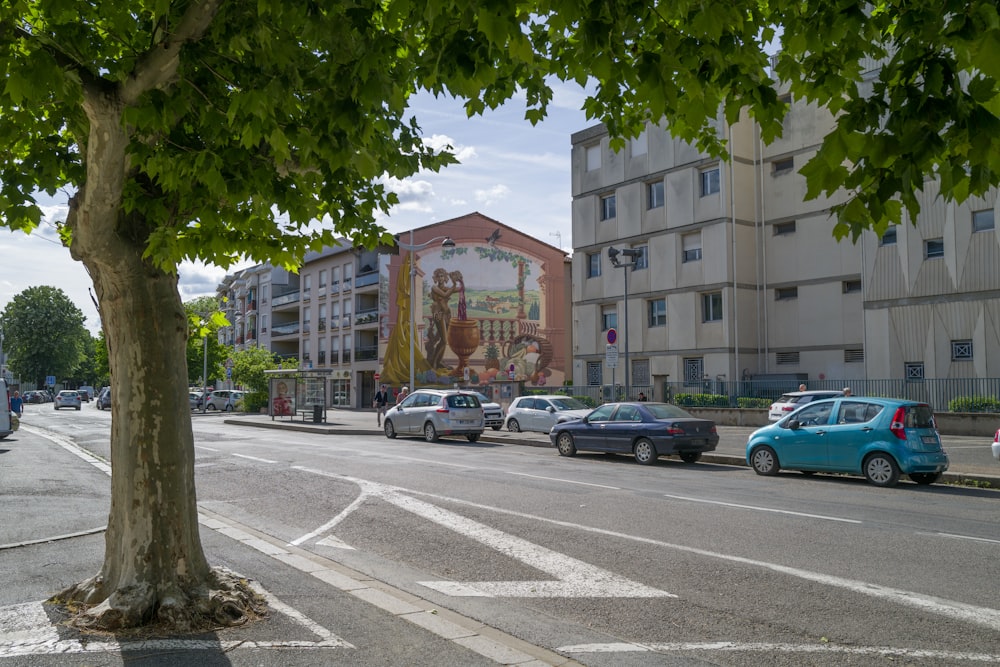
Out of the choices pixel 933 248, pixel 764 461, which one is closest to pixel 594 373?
pixel 933 248

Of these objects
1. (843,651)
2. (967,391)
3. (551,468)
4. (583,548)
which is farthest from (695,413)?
(843,651)

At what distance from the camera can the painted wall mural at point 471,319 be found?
56.3m

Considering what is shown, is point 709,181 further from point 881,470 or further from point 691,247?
point 881,470

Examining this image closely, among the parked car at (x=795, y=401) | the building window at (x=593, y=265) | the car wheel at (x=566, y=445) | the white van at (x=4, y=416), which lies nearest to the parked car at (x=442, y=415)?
the car wheel at (x=566, y=445)

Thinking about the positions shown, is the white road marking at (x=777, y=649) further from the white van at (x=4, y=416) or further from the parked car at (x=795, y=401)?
the white van at (x=4, y=416)

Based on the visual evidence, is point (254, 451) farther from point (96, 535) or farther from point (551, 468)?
point (96, 535)

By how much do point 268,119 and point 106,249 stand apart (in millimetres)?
1554

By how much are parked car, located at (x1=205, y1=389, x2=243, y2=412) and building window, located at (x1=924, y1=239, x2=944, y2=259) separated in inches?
1781

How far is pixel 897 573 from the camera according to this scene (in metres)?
7.03

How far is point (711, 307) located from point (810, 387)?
5.96 m

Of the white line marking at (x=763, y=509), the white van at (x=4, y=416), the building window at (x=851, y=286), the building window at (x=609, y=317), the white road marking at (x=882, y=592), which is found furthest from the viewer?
the building window at (x=609, y=317)

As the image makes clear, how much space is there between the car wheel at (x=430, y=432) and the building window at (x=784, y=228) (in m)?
21.3

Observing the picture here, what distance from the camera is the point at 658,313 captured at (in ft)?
133

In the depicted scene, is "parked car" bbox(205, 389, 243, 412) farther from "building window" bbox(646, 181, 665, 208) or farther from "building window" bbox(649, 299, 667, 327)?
"building window" bbox(646, 181, 665, 208)
